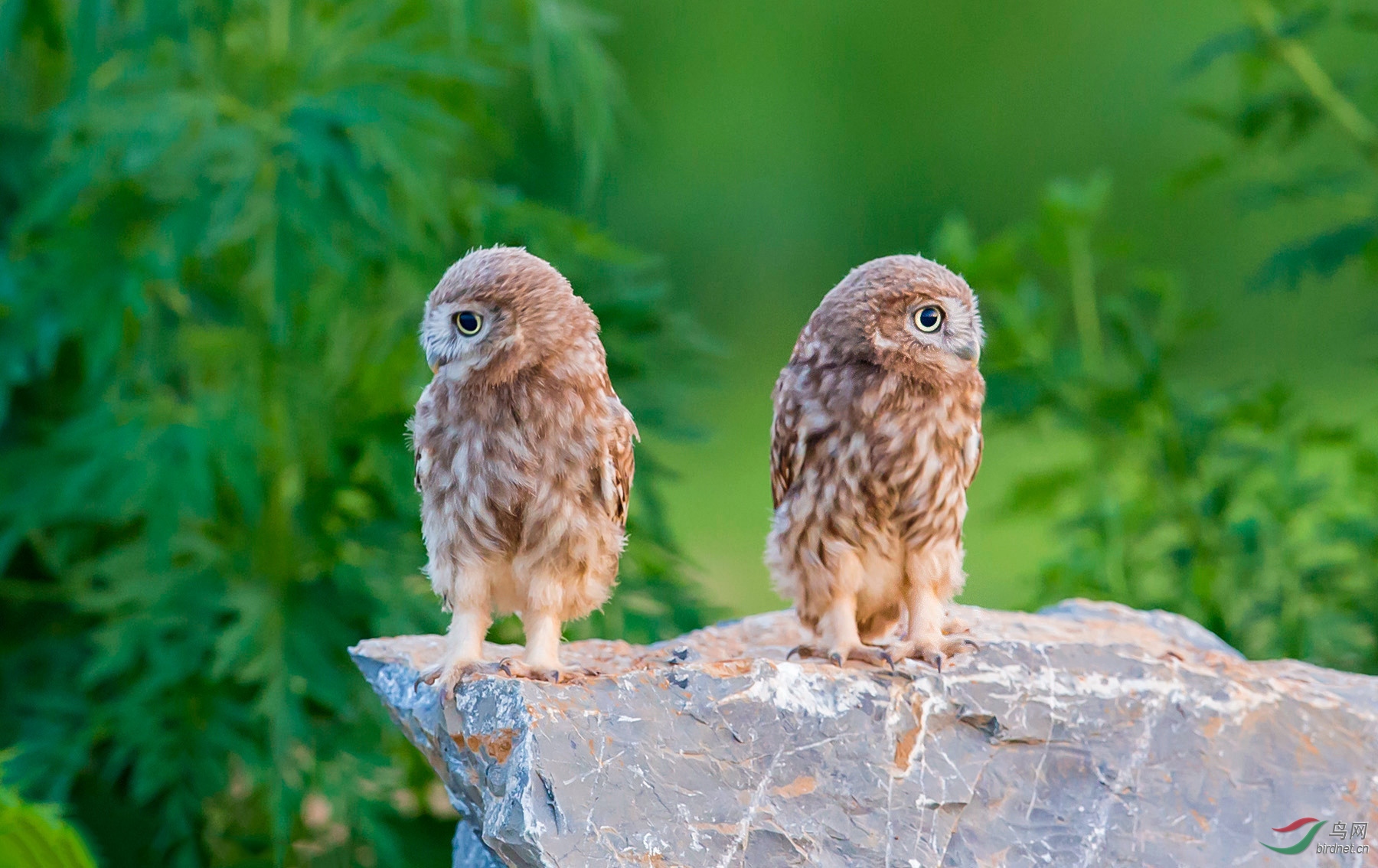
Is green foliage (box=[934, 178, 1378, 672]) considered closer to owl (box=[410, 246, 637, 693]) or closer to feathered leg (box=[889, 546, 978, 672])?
feathered leg (box=[889, 546, 978, 672])

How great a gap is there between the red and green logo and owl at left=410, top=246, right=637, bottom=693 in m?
1.15

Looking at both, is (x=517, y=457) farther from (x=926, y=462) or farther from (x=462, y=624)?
(x=926, y=462)

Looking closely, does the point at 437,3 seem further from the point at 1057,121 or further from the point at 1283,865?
the point at 1057,121

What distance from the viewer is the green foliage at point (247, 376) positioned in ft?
9.64

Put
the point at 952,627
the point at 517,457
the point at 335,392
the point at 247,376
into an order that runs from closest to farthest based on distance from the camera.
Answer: the point at 517,457
the point at 952,627
the point at 247,376
the point at 335,392

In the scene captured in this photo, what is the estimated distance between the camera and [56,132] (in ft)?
10.6

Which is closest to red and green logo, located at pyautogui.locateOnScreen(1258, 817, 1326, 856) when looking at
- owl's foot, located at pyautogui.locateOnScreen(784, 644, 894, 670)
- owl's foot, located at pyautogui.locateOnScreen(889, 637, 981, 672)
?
owl's foot, located at pyautogui.locateOnScreen(889, 637, 981, 672)

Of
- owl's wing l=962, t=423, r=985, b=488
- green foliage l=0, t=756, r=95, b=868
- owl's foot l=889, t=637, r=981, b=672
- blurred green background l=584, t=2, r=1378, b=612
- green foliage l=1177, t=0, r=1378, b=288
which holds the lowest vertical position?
green foliage l=0, t=756, r=95, b=868

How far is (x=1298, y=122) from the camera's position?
3.74m

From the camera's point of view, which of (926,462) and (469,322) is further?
(926,462)

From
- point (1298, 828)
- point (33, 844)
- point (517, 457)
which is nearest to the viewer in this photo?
point (33, 844)

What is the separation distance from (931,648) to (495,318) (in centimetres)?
89

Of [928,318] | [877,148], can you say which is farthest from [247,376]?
[877,148]

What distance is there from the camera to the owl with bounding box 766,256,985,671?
86.2 inches
